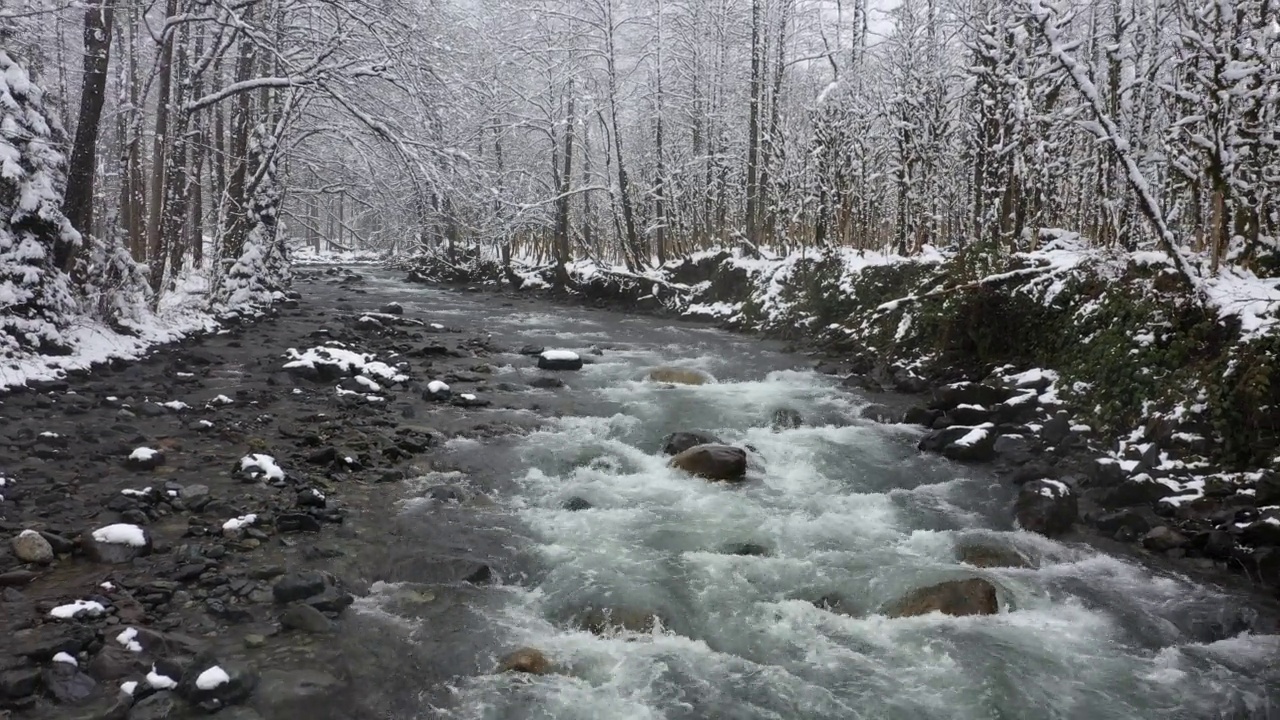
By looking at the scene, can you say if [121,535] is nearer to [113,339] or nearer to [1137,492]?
[113,339]

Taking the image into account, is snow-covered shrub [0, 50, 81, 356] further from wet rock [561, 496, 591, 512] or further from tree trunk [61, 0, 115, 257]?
wet rock [561, 496, 591, 512]

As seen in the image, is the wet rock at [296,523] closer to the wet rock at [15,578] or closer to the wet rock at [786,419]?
the wet rock at [15,578]

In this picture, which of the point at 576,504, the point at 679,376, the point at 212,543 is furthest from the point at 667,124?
the point at 212,543

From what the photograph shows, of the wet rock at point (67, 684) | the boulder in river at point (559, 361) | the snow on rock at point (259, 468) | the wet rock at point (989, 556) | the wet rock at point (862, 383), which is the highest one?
the boulder in river at point (559, 361)

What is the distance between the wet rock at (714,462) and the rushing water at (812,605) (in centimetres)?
23

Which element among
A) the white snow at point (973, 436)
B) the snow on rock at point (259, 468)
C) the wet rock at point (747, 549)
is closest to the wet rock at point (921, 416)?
the white snow at point (973, 436)

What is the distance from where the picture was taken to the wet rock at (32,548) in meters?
5.27

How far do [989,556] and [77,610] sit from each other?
6.65m

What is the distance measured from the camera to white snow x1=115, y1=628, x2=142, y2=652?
178 inches

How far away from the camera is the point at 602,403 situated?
39.2ft

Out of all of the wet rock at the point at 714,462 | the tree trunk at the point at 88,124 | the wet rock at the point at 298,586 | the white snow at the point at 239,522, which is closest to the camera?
the wet rock at the point at 298,586

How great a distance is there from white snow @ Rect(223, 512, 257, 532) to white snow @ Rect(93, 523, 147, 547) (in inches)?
22.9

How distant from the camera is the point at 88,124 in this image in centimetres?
1081

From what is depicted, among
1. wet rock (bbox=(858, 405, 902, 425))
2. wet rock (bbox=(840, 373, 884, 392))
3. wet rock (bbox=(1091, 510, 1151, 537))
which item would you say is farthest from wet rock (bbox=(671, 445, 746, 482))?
wet rock (bbox=(840, 373, 884, 392))
